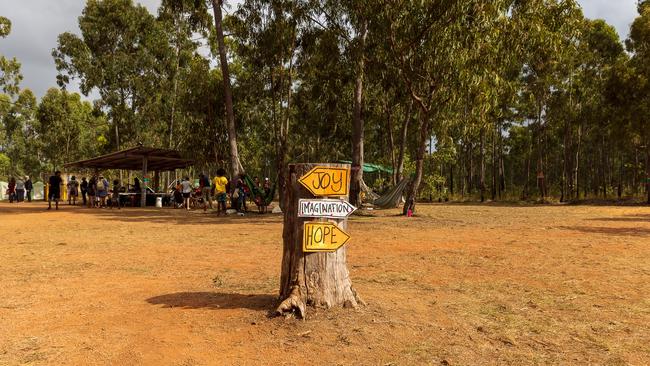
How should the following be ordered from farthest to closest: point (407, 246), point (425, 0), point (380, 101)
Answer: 1. point (380, 101)
2. point (425, 0)
3. point (407, 246)

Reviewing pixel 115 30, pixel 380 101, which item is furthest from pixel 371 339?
pixel 115 30

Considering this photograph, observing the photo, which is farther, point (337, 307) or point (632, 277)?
point (632, 277)

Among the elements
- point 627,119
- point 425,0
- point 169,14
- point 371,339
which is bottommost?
point 371,339

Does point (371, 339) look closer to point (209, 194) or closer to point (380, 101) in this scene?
point (209, 194)

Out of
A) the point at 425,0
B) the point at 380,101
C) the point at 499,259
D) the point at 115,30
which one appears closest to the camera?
the point at 499,259

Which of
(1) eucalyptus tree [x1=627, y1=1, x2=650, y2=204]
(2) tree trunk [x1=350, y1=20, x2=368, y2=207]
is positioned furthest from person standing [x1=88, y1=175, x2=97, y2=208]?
(1) eucalyptus tree [x1=627, y1=1, x2=650, y2=204]

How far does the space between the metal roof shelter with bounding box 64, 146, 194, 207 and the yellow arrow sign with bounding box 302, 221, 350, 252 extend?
18714 mm

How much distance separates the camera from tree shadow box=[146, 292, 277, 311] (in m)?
4.61

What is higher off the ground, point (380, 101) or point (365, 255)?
point (380, 101)

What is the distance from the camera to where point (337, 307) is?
4.37 meters

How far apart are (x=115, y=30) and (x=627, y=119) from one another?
33.1 m

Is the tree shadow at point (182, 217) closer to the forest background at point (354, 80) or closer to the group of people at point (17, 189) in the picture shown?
the forest background at point (354, 80)

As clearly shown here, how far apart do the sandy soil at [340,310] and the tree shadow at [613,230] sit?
1.96 m

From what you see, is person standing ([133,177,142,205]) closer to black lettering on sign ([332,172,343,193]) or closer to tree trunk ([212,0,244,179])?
tree trunk ([212,0,244,179])
